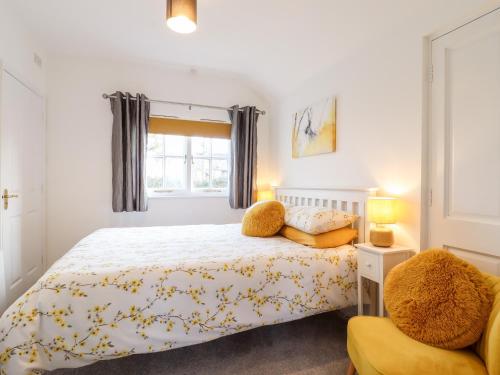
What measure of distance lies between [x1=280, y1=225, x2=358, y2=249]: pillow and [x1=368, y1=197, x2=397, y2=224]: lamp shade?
0.31 m

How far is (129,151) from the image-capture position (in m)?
3.18

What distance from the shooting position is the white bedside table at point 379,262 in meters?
1.74

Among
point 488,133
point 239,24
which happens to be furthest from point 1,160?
point 488,133

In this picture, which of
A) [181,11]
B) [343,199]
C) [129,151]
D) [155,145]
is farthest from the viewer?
[155,145]

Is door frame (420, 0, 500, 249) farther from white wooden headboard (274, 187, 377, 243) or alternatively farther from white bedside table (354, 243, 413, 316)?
white wooden headboard (274, 187, 377, 243)

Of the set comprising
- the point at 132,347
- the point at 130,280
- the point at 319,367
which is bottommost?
the point at 319,367

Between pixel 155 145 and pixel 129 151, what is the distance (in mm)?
421

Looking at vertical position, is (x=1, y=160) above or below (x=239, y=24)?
below

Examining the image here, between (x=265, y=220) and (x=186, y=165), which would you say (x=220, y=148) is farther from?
(x=265, y=220)

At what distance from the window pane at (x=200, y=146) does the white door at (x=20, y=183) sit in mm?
1644

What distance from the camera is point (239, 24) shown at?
2.46m

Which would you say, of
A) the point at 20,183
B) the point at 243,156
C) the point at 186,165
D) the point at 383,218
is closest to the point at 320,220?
Answer: the point at 383,218

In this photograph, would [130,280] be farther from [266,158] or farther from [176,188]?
[266,158]

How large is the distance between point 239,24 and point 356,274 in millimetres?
2284
